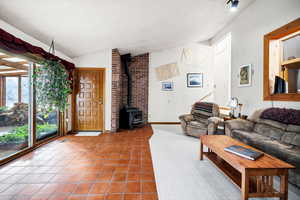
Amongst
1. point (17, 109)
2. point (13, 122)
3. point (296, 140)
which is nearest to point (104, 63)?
point (17, 109)

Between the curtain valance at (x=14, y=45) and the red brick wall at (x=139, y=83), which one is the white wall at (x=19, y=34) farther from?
the red brick wall at (x=139, y=83)

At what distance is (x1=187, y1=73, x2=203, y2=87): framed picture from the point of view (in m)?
5.80

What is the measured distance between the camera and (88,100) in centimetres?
443

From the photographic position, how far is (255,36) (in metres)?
3.36

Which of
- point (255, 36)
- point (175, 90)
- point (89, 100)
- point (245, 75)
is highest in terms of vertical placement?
point (255, 36)

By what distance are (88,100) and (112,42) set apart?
1904 mm

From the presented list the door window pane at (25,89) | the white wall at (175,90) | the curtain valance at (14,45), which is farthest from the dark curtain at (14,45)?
the white wall at (175,90)

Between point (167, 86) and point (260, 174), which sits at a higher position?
point (167, 86)

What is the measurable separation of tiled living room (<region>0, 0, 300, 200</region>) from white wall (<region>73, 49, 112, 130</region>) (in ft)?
0.10

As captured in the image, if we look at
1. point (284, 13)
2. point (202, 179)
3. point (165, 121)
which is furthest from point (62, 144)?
point (284, 13)

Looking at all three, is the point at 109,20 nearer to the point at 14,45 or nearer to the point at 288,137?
the point at 14,45

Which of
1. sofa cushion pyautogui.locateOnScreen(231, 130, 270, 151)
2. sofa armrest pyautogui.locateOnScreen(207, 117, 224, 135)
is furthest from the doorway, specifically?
sofa cushion pyautogui.locateOnScreen(231, 130, 270, 151)

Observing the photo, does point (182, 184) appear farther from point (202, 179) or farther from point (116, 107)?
point (116, 107)

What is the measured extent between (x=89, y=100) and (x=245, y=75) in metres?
4.49
